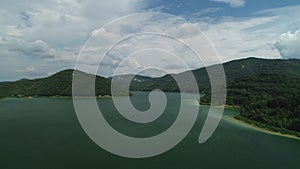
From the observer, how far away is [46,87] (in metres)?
62.2

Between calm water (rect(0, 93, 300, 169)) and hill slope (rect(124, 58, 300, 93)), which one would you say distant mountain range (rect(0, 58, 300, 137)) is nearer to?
hill slope (rect(124, 58, 300, 93))

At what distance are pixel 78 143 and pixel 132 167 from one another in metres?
5.52

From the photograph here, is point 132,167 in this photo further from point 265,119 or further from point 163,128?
point 265,119

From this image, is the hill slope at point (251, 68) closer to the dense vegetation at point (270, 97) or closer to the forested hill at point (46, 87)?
the dense vegetation at point (270, 97)

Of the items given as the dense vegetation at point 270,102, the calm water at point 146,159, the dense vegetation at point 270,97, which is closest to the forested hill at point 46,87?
the dense vegetation at point 270,97

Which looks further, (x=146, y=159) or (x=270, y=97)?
(x=270, y=97)

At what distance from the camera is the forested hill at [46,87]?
2304 inches

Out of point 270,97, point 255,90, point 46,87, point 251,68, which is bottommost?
point 270,97

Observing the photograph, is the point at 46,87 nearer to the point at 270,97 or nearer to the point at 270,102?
the point at 270,97

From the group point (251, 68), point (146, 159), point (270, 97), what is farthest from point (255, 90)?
point (251, 68)

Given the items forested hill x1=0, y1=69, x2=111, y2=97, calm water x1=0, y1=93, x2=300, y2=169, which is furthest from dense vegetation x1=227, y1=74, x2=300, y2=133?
forested hill x1=0, y1=69, x2=111, y2=97

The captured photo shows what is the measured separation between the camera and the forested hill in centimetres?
5853

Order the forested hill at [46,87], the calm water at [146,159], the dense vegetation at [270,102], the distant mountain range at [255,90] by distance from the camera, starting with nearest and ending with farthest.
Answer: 1. the calm water at [146,159]
2. the dense vegetation at [270,102]
3. the distant mountain range at [255,90]
4. the forested hill at [46,87]

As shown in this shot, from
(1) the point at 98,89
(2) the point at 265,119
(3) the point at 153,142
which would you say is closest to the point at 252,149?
(3) the point at 153,142
